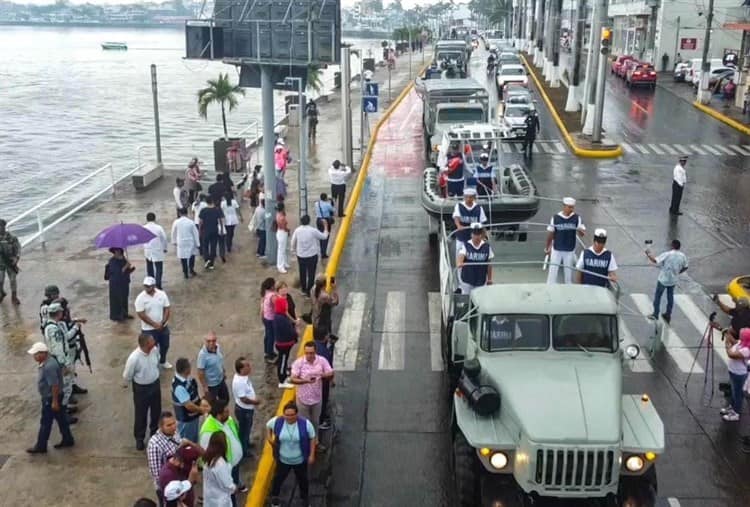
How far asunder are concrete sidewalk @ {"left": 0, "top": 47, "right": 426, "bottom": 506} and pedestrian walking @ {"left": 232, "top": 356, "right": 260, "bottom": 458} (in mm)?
288

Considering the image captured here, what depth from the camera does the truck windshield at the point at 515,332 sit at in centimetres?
859

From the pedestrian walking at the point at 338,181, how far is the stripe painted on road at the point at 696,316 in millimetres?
8317

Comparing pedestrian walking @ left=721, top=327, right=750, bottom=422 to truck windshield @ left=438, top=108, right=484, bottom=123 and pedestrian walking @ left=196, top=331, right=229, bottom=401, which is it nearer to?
pedestrian walking @ left=196, top=331, right=229, bottom=401

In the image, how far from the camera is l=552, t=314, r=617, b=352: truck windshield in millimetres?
8562

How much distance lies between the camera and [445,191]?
1742cm

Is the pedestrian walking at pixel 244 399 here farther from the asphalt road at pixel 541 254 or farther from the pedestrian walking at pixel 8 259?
the pedestrian walking at pixel 8 259

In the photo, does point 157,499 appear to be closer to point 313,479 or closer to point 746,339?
point 313,479

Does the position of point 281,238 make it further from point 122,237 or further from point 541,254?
point 541,254

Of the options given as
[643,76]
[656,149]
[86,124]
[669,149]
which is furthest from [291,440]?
[86,124]

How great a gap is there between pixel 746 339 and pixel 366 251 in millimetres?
9553

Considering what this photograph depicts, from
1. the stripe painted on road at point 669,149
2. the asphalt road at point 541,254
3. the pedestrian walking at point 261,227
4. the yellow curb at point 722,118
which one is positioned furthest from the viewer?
the yellow curb at point 722,118

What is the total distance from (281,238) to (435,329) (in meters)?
3.81

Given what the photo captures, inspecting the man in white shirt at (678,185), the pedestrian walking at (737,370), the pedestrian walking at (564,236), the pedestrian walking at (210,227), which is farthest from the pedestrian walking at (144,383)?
the man in white shirt at (678,185)

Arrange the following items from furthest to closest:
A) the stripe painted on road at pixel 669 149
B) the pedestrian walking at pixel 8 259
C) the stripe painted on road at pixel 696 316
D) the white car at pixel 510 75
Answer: the white car at pixel 510 75 < the stripe painted on road at pixel 669 149 < the pedestrian walking at pixel 8 259 < the stripe painted on road at pixel 696 316
